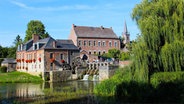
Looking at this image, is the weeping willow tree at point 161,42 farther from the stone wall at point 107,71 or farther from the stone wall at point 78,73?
→ the stone wall at point 78,73

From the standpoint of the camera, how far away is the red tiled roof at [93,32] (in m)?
52.8

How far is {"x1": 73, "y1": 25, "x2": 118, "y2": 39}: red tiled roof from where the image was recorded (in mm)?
52781

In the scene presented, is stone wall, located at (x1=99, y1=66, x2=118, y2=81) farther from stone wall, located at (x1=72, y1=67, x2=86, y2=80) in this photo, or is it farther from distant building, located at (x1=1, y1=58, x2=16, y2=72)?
distant building, located at (x1=1, y1=58, x2=16, y2=72)

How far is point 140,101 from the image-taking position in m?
15.2

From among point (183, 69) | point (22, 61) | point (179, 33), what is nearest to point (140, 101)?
point (183, 69)

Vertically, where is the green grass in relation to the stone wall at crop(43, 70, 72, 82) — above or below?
below

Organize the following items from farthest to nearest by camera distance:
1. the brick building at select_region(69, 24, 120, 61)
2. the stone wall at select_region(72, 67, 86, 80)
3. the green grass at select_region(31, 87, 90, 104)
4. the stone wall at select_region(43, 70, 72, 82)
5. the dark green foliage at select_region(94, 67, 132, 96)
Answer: the brick building at select_region(69, 24, 120, 61), the stone wall at select_region(72, 67, 86, 80), the stone wall at select_region(43, 70, 72, 82), the dark green foliage at select_region(94, 67, 132, 96), the green grass at select_region(31, 87, 90, 104)

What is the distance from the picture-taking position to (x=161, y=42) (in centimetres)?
1695

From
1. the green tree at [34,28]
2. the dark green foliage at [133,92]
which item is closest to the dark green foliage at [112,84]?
the dark green foliage at [133,92]

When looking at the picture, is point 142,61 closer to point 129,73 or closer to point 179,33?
point 129,73

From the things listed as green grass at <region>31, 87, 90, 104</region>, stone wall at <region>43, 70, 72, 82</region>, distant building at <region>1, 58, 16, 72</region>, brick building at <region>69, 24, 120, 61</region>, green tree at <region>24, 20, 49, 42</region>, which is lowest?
green grass at <region>31, 87, 90, 104</region>

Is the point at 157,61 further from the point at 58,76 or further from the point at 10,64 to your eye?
the point at 10,64

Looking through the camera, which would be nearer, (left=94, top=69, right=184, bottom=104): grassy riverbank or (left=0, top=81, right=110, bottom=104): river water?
(left=94, top=69, right=184, bottom=104): grassy riverbank

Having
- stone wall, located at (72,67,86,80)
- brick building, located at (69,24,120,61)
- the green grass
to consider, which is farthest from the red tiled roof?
the green grass
